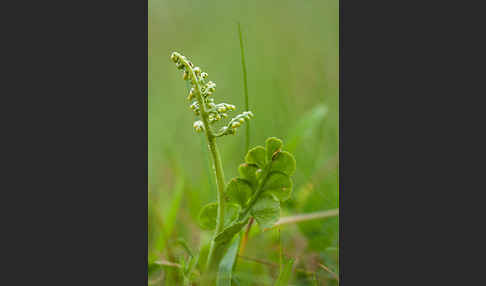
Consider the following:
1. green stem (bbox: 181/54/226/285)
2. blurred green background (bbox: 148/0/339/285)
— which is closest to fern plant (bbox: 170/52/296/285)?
green stem (bbox: 181/54/226/285)

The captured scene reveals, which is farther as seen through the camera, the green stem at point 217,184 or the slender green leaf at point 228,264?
the slender green leaf at point 228,264

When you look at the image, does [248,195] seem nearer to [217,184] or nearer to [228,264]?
[217,184]

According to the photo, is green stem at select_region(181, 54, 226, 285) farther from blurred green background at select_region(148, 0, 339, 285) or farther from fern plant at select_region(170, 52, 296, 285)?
blurred green background at select_region(148, 0, 339, 285)

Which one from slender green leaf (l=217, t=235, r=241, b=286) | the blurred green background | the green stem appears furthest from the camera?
the blurred green background

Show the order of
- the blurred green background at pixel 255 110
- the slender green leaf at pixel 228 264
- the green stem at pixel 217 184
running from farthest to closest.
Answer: the blurred green background at pixel 255 110
the slender green leaf at pixel 228 264
the green stem at pixel 217 184

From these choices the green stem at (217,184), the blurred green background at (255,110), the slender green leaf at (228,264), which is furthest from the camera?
the blurred green background at (255,110)

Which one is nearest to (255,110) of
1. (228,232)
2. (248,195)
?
(248,195)

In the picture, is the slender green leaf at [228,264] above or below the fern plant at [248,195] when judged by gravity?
below

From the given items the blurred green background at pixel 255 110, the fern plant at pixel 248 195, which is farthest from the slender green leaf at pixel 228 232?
the blurred green background at pixel 255 110

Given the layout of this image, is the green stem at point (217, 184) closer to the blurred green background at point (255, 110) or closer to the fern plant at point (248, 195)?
the fern plant at point (248, 195)
